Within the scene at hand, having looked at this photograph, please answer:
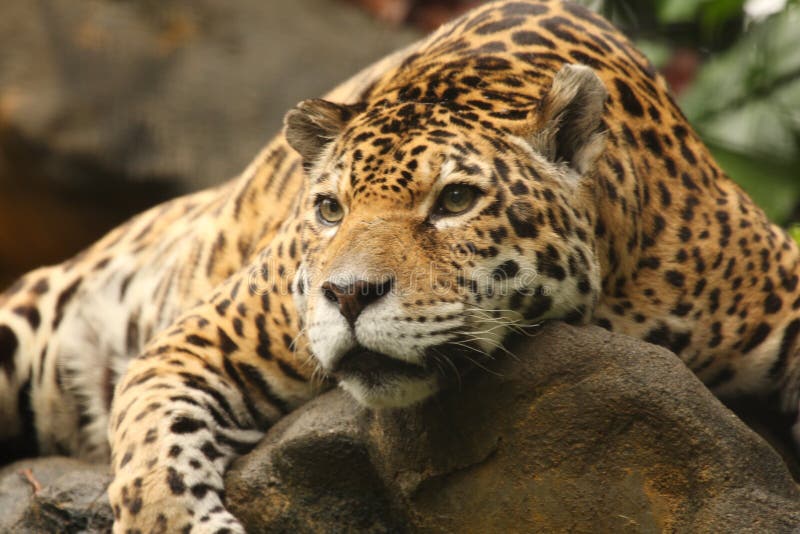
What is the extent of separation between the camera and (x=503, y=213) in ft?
19.0

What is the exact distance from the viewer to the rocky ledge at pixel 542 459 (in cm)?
546

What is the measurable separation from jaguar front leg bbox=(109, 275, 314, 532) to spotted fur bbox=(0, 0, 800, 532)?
12 millimetres

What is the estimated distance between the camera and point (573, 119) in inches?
239

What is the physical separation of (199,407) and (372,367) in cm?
153

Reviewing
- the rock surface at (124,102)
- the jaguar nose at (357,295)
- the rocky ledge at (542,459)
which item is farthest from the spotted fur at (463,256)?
the rock surface at (124,102)

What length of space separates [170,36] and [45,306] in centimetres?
626

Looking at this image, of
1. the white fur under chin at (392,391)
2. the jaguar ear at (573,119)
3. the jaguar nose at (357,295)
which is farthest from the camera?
the jaguar ear at (573,119)

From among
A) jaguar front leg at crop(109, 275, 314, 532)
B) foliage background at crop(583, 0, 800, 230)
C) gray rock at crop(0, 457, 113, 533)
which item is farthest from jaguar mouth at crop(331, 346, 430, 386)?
foliage background at crop(583, 0, 800, 230)

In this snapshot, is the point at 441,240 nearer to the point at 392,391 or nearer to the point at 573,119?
the point at 392,391

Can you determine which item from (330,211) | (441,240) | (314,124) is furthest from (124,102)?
(441,240)

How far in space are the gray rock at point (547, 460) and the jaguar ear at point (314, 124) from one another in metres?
1.45

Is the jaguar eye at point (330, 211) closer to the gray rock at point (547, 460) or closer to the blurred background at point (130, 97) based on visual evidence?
the gray rock at point (547, 460)

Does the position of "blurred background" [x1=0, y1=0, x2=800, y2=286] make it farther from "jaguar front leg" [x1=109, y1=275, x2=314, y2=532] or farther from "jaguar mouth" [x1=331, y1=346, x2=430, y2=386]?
"jaguar mouth" [x1=331, y1=346, x2=430, y2=386]

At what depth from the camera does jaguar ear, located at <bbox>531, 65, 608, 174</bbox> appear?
5.91m
